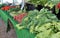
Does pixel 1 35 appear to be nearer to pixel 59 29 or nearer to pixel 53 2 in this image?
pixel 53 2

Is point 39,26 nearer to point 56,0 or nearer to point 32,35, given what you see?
point 32,35

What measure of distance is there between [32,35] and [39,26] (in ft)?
0.52

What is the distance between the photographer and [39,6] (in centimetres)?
502

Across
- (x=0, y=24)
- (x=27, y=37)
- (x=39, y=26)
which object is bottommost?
(x=0, y=24)

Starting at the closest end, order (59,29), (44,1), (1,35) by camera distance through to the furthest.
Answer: (59,29) → (44,1) → (1,35)

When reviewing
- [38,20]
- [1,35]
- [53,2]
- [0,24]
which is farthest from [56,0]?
[0,24]

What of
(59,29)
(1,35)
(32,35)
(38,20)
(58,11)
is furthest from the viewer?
(1,35)

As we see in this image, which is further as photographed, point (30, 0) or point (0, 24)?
point (0, 24)

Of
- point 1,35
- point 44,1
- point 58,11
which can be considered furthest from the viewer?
point 1,35

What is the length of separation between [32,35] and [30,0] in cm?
261

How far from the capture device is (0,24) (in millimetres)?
7418

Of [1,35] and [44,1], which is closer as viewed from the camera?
[44,1]

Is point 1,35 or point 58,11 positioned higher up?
point 58,11

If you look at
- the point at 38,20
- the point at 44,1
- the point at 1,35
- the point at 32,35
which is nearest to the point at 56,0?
the point at 44,1
